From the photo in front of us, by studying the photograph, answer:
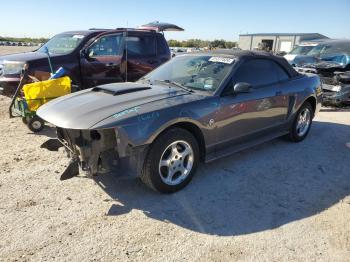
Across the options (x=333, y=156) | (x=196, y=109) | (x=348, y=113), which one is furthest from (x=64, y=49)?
(x=348, y=113)

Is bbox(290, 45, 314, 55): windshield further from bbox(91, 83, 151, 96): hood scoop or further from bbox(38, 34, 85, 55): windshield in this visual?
bbox(91, 83, 151, 96): hood scoop

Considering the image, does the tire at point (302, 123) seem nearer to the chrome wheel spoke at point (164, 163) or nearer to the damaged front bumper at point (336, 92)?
the chrome wheel spoke at point (164, 163)

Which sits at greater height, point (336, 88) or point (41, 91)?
point (41, 91)

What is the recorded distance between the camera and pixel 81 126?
3.41 metres

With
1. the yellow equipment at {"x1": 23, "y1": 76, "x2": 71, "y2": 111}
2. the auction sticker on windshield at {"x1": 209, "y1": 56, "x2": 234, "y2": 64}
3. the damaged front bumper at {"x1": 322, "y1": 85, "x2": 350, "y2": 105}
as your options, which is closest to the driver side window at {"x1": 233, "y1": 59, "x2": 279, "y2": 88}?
the auction sticker on windshield at {"x1": 209, "y1": 56, "x2": 234, "y2": 64}

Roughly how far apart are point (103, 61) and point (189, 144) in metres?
4.26

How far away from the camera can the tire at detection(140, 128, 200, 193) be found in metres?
3.72

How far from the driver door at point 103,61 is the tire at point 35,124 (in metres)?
1.63

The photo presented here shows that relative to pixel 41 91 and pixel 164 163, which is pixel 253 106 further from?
pixel 41 91

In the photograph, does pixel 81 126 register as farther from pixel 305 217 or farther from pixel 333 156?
pixel 333 156

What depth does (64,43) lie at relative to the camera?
790 centimetres

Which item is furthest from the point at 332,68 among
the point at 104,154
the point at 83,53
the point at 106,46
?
the point at 104,154

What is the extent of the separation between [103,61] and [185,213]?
4.91 m

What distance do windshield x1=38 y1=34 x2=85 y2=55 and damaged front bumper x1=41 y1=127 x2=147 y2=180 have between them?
4295 mm
